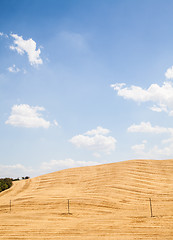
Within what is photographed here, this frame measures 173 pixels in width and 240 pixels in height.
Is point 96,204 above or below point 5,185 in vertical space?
below

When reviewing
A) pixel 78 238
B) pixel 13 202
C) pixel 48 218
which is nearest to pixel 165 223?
pixel 78 238

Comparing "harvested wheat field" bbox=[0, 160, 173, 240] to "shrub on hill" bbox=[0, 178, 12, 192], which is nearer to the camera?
"harvested wheat field" bbox=[0, 160, 173, 240]

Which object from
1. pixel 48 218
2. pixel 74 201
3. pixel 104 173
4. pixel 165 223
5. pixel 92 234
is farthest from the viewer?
pixel 104 173

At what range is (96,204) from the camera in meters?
25.4

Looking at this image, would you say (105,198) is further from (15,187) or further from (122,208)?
(15,187)

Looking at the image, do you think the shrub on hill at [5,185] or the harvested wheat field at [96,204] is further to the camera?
the shrub on hill at [5,185]

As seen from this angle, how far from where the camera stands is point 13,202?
29.1 metres

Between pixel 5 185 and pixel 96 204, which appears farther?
pixel 5 185

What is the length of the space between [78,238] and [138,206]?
11601 millimetres

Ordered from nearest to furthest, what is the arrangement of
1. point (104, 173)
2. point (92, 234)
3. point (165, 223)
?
point (92, 234) → point (165, 223) → point (104, 173)

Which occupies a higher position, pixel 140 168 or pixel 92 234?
pixel 140 168

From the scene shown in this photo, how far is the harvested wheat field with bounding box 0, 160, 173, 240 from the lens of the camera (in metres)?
16.0

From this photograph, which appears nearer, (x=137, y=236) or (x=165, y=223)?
(x=137, y=236)

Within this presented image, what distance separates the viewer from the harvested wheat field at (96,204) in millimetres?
15961
